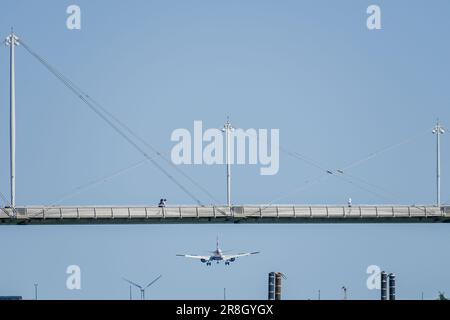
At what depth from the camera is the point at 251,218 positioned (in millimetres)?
168875

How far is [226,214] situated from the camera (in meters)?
171

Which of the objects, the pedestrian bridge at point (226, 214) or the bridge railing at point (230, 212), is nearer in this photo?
the pedestrian bridge at point (226, 214)

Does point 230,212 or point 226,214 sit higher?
point 230,212

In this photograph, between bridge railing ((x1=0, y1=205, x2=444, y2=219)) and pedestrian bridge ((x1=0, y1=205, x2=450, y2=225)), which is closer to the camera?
pedestrian bridge ((x1=0, y1=205, x2=450, y2=225))

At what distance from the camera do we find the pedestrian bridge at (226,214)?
161m

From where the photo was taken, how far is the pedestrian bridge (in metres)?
161

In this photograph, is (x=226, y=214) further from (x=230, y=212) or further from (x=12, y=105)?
(x=12, y=105)

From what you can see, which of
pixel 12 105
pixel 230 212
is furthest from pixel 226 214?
pixel 12 105
